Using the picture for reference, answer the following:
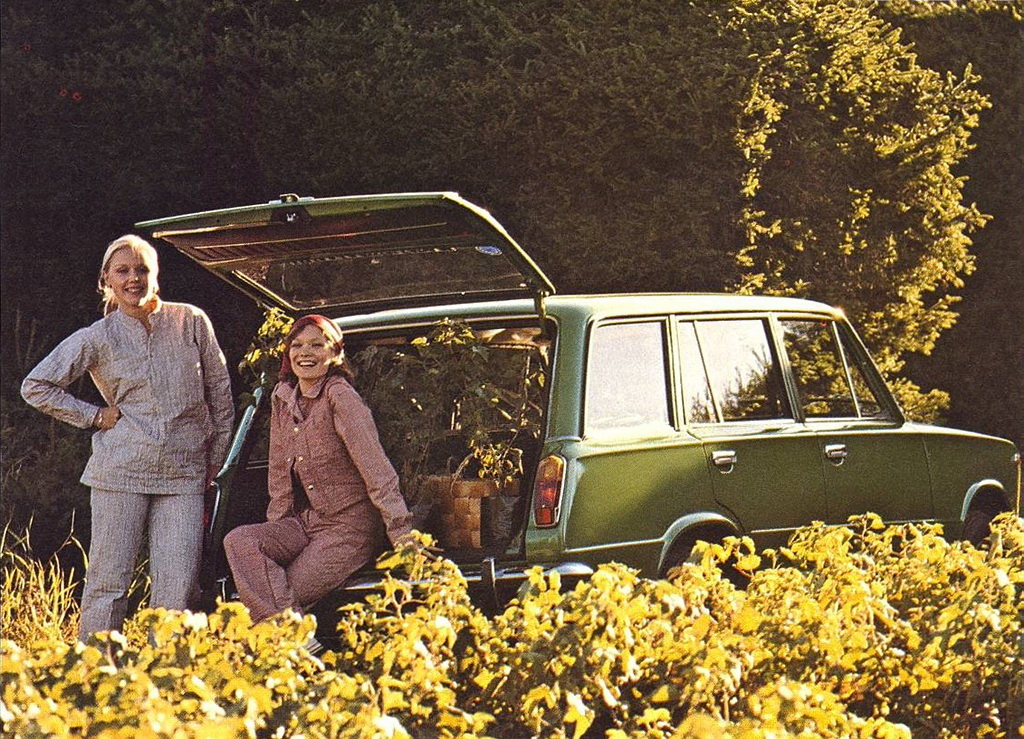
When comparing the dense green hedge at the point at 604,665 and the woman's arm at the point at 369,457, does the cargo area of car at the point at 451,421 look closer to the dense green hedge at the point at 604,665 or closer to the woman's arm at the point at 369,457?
the woman's arm at the point at 369,457

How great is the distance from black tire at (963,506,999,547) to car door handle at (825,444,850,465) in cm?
124

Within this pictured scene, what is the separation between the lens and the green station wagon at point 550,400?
5332mm

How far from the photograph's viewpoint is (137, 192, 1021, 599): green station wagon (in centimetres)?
533

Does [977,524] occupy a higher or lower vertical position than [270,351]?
lower

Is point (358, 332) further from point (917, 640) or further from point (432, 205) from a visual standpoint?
point (917, 640)

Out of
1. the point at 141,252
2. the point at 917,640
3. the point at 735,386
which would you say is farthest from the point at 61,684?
the point at 735,386

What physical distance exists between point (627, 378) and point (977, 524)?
2895 millimetres

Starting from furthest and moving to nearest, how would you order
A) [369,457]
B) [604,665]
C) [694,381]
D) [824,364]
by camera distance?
[824,364]
[694,381]
[369,457]
[604,665]

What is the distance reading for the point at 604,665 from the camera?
11.4 feet

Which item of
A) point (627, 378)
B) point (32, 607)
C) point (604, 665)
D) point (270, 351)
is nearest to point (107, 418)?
point (270, 351)

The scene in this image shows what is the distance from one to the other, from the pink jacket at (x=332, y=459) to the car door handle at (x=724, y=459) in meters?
1.29

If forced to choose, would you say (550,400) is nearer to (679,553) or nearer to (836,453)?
(679,553)

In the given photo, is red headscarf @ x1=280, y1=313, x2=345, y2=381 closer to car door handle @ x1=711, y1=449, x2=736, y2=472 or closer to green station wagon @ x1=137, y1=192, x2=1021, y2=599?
green station wagon @ x1=137, y1=192, x2=1021, y2=599

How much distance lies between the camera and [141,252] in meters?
5.65
